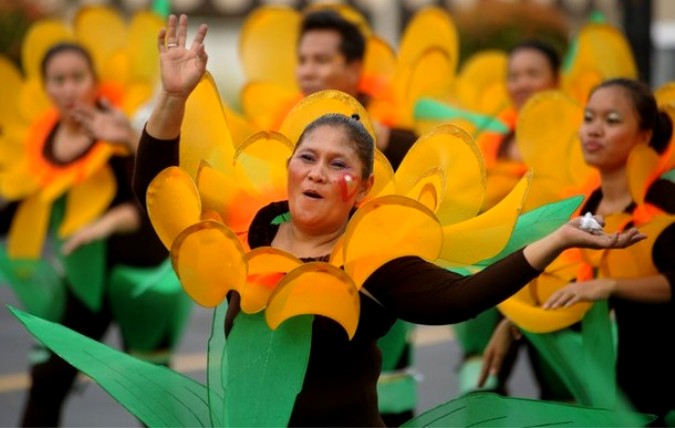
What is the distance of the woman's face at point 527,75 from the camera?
24.3 ft

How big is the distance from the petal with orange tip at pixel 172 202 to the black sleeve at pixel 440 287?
1.61 ft

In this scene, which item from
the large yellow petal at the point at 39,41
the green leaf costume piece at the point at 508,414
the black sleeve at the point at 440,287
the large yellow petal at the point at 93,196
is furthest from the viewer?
the large yellow petal at the point at 39,41

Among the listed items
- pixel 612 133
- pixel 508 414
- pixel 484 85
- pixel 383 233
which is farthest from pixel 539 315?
pixel 484 85

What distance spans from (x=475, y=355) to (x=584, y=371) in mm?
2426

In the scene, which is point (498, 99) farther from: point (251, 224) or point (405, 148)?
point (251, 224)

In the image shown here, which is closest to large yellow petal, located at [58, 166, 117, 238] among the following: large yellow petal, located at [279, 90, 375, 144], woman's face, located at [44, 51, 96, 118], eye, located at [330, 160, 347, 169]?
woman's face, located at [44, 51, 96, 118]

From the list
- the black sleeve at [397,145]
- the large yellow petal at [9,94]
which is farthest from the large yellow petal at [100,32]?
the black sleeve at [397,145]

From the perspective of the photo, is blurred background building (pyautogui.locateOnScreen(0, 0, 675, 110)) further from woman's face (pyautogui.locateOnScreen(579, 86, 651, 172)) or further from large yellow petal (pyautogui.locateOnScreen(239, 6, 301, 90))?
woman's face (pyautogui.locateOnScreen(579, 86, 651, 172))

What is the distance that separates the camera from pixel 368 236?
381 cm

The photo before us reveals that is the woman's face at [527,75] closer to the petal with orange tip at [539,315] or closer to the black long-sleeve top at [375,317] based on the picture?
the petal with orange tip at [539,315]

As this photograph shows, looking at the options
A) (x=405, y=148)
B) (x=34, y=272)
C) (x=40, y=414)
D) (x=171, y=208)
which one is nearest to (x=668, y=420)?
(x=405, y=148)

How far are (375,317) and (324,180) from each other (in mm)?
354

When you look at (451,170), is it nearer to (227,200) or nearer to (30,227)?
(227,200)

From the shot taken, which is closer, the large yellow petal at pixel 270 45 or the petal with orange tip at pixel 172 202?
the petal with orange tip at pixel 172 202
